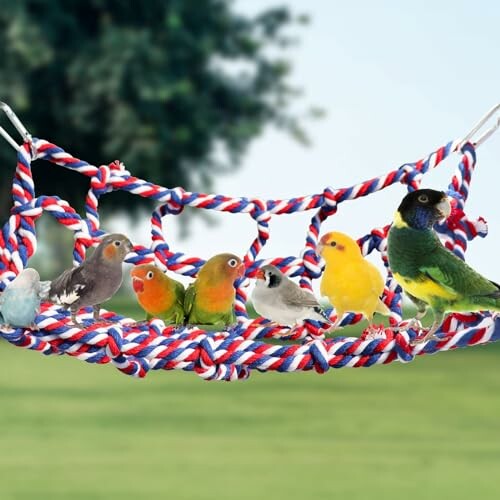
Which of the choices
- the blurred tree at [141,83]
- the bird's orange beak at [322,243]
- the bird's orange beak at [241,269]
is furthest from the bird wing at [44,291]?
the blurred tree at [141,83]

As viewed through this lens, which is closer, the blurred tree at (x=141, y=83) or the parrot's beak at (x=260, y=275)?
the parrot's beak at (x=260, y=275)

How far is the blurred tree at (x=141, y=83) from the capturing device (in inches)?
252

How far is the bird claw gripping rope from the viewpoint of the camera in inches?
51.0

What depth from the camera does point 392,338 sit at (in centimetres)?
131

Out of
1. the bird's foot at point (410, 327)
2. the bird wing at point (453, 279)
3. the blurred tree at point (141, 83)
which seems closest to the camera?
the bird wing at point (453, 279)

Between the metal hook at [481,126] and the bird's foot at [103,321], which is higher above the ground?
the metal hook at [481,126]

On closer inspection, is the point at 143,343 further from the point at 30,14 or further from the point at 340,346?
the point at 30,14

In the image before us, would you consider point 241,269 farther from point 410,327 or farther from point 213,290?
point 410,327

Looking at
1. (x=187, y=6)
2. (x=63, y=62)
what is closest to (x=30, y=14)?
(x=63, y=62)

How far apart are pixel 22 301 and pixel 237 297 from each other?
300 mm

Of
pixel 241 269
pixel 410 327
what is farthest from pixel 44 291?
pixel 410 327

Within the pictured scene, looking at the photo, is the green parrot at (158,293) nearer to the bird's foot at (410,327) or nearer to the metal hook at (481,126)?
the bird's foot at (410,327)

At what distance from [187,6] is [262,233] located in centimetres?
564

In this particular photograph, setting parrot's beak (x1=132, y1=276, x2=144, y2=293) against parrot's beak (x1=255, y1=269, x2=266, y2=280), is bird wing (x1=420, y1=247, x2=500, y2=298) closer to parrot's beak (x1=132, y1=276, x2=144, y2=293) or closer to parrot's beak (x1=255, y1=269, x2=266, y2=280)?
parrot's beak (x1=255, y1=269, x2=266, y2=280)
